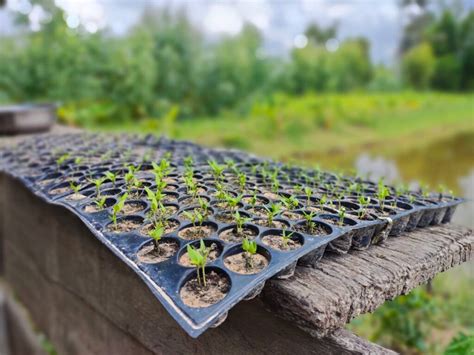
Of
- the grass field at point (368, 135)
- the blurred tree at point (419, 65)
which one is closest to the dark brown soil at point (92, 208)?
the grass field at point (368, 135)

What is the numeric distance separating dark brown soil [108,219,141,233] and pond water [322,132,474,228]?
20.3 feet

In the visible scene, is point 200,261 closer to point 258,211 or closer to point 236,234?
point 236,234

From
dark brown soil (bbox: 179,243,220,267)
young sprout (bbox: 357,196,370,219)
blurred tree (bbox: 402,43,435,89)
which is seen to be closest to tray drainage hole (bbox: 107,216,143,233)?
dark brown soil (bbox: 179,243,220,267)

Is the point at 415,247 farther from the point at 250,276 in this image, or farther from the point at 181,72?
the point at 181,72

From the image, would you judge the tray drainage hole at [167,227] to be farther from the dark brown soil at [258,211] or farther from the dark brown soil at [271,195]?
the dark brown soil at [271,195]

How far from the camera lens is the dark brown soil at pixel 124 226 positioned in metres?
1.06

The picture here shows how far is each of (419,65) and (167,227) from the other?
2043 centimetres

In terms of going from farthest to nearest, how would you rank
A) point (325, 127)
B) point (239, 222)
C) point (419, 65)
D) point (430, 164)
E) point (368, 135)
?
1. point (419, 65)
2. point (368, 135)
3. point (325, 127)
4. point (430, 164)
5. point (239, 222)

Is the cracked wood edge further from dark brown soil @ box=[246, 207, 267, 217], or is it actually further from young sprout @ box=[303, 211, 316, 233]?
dark brown soil @ box=[246, 207, 267, 217]

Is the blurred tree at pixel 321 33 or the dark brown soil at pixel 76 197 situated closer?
the dark brown soil at pixel 76 197

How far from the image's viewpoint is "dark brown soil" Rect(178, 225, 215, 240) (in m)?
1.02

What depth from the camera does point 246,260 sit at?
898mm

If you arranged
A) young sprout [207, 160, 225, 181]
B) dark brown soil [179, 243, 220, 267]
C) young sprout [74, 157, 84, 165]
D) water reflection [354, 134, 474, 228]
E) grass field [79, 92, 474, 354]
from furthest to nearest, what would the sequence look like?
water reflection [354, 134, 474, 228], grass field [79, 92, 474, 354], young sprout [74, 157, 84, 165], young sprout [207, 160, 225, 181], dark brown soil [179, 243, 220, 267]

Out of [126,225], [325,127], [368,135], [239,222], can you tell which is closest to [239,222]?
[239,222]
